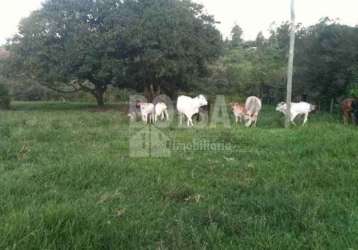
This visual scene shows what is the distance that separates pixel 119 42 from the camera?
664 inches

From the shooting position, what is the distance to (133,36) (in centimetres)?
1631

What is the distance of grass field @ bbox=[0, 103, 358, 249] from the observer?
2965 millimetres

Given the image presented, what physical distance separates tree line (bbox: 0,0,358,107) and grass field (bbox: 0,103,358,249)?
346 inches

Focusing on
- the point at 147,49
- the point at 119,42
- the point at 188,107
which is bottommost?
the point at 188,107

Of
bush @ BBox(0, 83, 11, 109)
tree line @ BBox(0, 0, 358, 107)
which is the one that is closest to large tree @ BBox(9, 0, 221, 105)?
tree line @ BBox(0, 0, 358, 107)

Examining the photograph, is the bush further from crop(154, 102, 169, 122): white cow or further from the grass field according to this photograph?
the grass field

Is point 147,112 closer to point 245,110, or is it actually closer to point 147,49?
point 245,110

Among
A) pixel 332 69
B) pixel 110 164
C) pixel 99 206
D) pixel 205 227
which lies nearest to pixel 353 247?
pixel 205 227

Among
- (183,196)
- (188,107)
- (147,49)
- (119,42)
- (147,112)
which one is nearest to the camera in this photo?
(183,196)

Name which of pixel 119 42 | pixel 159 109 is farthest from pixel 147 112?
pixel 119 42

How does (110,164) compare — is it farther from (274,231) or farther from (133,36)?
(133,36)

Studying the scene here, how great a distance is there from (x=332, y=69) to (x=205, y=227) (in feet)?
43.0

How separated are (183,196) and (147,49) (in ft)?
42.3

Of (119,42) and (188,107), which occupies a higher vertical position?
(119,42)
